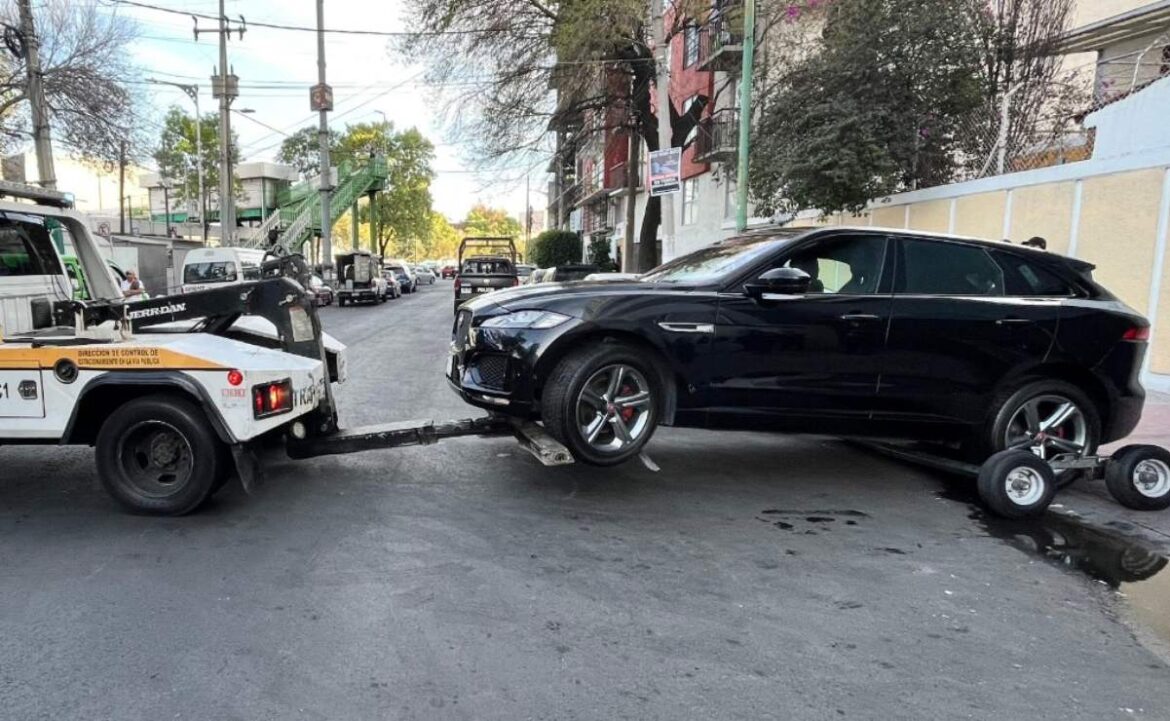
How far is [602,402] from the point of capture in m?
5.04

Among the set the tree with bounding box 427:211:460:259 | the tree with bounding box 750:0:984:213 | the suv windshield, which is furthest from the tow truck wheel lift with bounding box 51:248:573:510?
the tree with bounding box 427:211:460:259

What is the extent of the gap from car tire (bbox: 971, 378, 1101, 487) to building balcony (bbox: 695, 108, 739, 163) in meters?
15.9

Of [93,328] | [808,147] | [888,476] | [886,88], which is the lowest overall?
[888,476]

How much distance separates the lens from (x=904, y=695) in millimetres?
2984

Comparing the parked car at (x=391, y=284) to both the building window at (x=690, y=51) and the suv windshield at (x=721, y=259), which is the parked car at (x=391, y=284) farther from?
the suv windshield at (x=721, y=259)

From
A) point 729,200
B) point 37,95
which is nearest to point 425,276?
point 729,200

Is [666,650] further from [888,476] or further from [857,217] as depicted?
[857,217]

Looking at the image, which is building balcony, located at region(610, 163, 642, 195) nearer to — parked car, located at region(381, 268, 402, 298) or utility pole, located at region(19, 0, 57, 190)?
parked car, located at region(381, 268, 402, 298)

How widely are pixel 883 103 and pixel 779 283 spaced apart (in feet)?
31.4

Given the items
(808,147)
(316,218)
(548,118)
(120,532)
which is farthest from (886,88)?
(316,218)

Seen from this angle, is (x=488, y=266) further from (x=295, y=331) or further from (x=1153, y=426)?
(x=1153, y=426)

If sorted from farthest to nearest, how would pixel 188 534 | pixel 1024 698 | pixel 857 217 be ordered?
1. pixel 857 217
2. pixel 188 534
3. pixel 1024 698

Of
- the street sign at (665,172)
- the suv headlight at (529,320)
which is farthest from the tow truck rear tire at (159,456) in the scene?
the street sign at (665,172)

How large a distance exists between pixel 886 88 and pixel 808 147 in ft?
5.93
